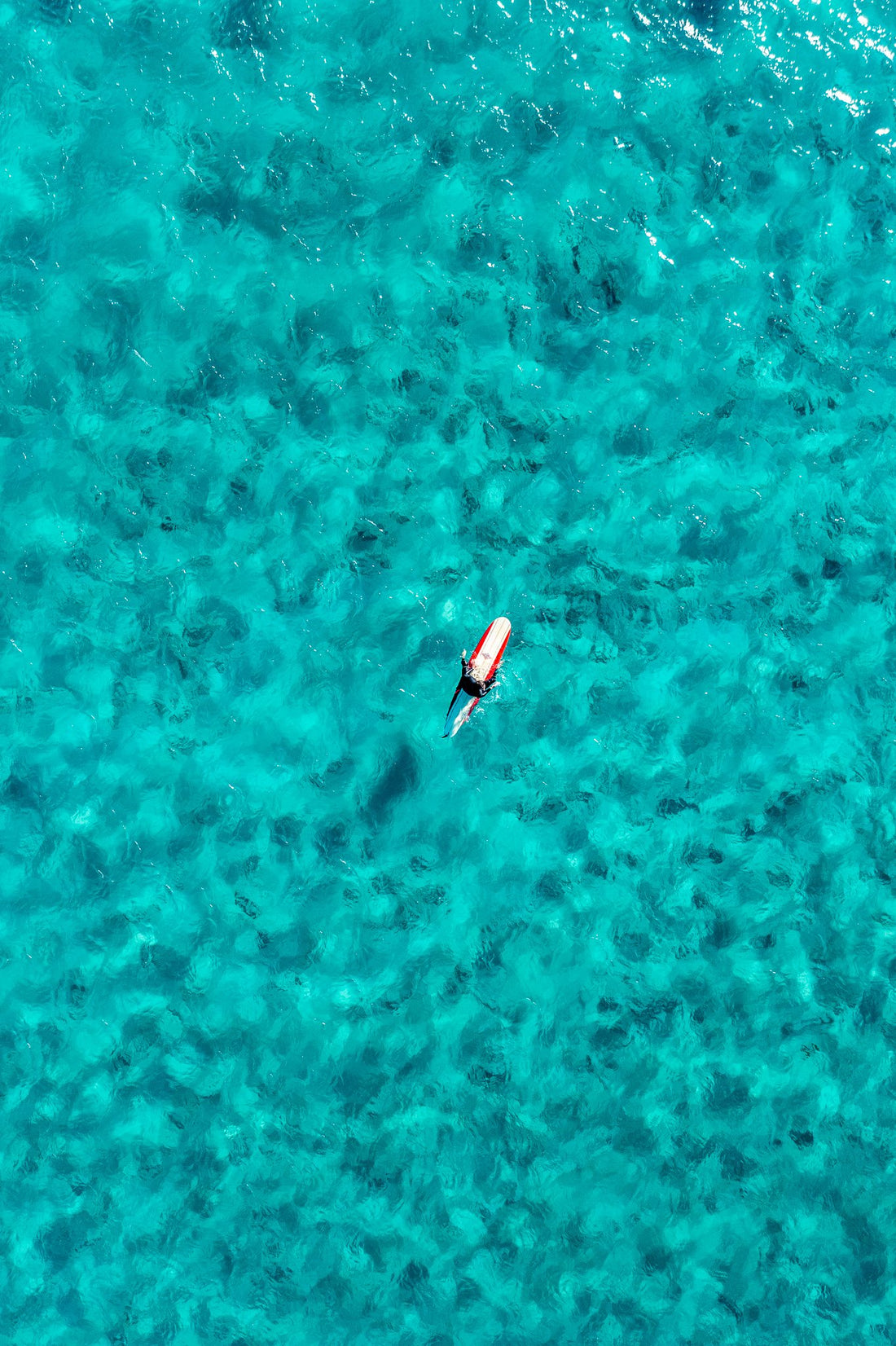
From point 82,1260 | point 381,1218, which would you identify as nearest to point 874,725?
point 381,1218

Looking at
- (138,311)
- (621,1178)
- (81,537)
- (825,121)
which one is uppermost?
(825,121)

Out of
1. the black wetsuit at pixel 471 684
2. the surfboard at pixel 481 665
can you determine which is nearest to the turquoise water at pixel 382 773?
the surfboard at pixel 481 665

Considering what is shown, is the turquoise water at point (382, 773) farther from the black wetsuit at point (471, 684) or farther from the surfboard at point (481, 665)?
the black wetsuit at point (471, 684)

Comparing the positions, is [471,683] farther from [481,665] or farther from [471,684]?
[481,665]

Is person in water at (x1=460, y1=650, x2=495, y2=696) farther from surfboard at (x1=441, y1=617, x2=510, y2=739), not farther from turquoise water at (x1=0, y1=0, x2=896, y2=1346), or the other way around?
turquoise water at (x1=0, y1=0, x2=896, y2=1346)

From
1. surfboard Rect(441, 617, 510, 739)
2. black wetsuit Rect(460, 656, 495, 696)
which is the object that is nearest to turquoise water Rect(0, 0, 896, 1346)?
surfboard Rect(441, 617, 510, 739)

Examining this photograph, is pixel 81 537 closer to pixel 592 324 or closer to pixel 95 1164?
pixel 592 324
